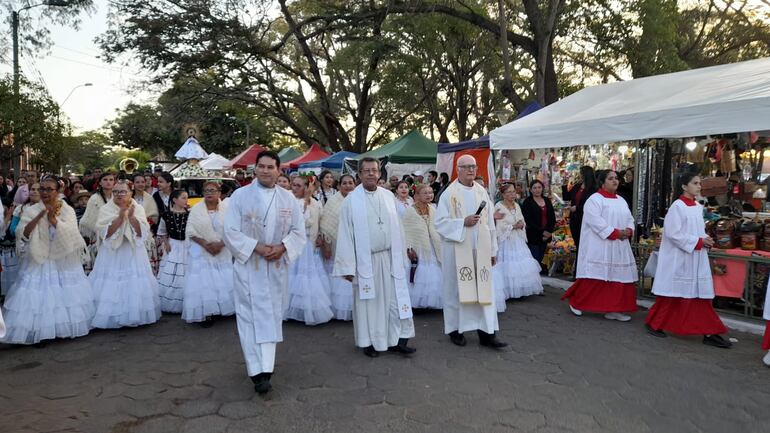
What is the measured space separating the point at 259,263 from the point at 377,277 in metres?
1.27

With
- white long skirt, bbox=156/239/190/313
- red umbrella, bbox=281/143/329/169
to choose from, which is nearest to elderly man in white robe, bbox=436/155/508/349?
white long skirt, bbox=156/239/190/313

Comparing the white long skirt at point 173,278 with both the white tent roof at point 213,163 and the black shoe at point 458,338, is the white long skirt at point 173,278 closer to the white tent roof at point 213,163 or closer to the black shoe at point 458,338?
the black shoe at point 458,338

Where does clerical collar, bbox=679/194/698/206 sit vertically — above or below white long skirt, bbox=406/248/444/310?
above

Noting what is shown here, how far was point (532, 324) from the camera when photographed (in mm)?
6273

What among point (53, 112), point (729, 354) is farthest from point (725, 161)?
point (53, 112)

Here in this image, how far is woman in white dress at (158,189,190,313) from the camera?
21.6ft

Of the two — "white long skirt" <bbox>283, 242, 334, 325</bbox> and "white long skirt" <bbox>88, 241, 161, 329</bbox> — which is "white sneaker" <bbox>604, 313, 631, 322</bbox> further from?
"white long skirt" <bbox>88, 241, 161, 329</bbox>

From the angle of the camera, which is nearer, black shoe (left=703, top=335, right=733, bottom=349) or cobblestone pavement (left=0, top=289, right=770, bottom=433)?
cobblestone pavement (left=0, top=289, right=770, bottom=433)

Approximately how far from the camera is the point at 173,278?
6715 millimetres

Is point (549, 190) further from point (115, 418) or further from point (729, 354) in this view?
point (115, 418)

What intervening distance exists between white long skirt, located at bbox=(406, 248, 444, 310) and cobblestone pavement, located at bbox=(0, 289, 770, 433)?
0.93 m

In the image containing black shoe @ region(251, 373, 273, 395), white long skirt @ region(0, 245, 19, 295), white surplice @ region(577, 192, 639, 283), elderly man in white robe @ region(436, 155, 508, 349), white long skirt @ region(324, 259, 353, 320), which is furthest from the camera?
white long skirt @ region(0, 245, 19, 295)

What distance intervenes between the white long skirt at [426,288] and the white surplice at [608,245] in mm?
1791

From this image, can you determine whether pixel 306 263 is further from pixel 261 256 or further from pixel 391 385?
pixel 391 385
